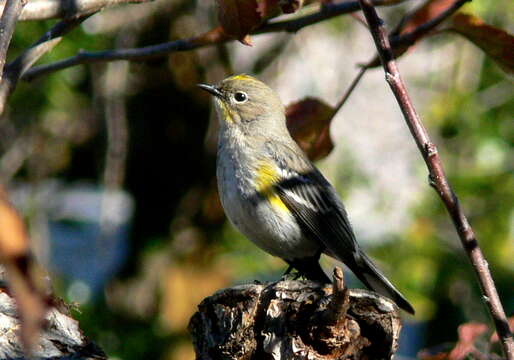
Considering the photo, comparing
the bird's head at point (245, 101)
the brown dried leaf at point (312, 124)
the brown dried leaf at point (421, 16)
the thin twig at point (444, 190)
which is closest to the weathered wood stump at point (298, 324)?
the thin twig at point (444, 190)

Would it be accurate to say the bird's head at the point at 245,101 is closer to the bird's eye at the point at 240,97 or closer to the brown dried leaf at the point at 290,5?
the bird's eye at the point at 240,97

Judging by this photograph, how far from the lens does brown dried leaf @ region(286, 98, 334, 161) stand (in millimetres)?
3293

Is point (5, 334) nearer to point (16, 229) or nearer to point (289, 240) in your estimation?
point (16, 229)

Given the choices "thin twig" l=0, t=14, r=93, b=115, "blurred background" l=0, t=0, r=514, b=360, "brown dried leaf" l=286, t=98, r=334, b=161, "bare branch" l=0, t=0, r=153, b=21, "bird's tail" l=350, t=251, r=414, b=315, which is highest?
"bare branch" l=0, t=0, r=153, b=21

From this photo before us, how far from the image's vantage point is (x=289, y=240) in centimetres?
401

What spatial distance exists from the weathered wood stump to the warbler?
3.92ft

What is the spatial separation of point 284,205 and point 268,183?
0.14 meters

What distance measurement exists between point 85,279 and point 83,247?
0.46 m

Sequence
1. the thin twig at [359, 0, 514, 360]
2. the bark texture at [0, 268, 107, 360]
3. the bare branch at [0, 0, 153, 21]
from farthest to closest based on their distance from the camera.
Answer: the bare branch at [0, 0, 153, 21]
the bark texture at [0, 268, 107, 360]
the thin twig at [359, 0, 514, 360]

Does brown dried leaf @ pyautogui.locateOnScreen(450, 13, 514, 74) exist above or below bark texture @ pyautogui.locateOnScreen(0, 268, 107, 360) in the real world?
above

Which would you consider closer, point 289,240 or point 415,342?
point 289,240

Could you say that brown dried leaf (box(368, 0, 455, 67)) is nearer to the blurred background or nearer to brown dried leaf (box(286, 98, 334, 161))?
brown dried leaf (box(286, 98, 334, 161))

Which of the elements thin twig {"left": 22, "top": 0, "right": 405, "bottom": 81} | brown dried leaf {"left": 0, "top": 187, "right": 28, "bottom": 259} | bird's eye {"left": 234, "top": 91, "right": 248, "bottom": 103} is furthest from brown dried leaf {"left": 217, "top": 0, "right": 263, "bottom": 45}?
bird's eye {"left": 234, "top": 91, "right": 248, "bottom": 103}

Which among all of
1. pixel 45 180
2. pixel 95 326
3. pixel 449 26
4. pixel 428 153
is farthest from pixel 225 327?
pixel 45 180
